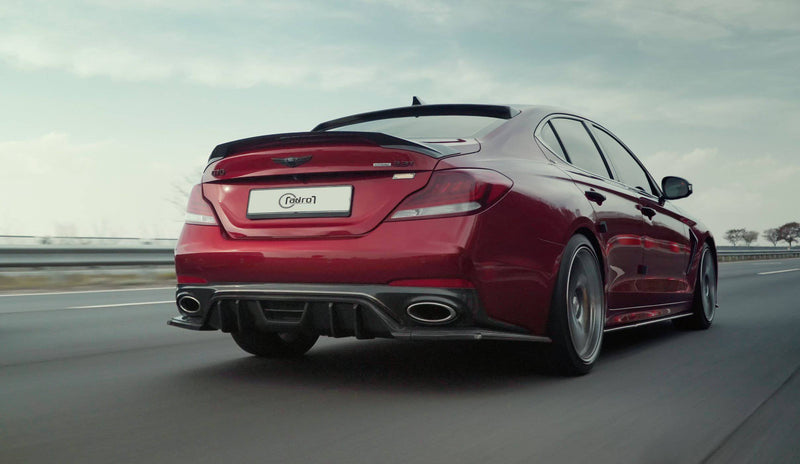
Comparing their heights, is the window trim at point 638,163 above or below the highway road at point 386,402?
above

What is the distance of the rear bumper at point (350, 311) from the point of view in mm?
3822

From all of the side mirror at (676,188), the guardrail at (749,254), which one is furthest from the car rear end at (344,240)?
the guardrail at (749,254)

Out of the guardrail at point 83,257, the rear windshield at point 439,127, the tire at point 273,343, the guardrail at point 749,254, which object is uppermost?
the rear windshield at point 439,127

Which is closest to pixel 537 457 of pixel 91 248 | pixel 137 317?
pixel 137 317

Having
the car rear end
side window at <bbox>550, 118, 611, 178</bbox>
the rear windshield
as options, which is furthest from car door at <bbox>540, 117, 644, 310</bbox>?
the car rear end

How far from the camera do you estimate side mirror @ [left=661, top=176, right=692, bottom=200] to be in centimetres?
658

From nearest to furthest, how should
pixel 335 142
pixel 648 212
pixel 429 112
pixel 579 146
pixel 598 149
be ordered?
pixel 335 142
pixel 429 112
pixel 579 146
pixel 598 149
pixel 648 212

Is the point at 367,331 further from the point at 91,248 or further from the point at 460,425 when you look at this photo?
the point at 91,248

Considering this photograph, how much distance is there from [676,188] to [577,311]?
2.39 meters

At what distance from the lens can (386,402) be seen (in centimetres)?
381

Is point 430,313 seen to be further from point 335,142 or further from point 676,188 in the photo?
point 676,188

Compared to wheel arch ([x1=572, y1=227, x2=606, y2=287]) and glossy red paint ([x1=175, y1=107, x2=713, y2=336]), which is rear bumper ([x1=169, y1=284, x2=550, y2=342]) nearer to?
glossy red paint ([x1=175, y1=107, x2=713, y2=336])

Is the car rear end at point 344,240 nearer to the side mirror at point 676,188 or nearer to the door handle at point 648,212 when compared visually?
the door handle at point 648,212

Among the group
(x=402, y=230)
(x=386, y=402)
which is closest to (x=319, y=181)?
(x=402, y=230)
